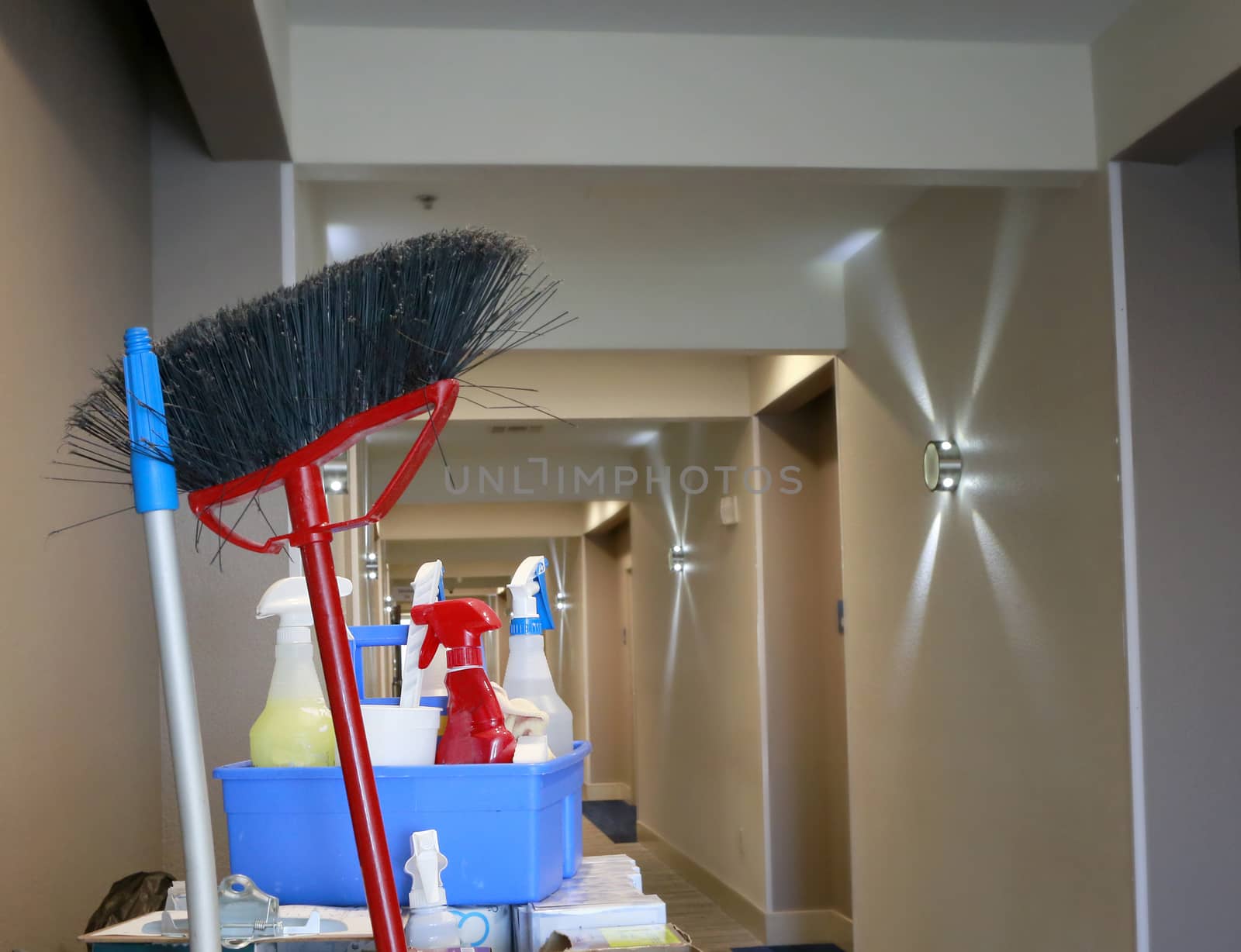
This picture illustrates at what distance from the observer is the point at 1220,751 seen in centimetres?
238

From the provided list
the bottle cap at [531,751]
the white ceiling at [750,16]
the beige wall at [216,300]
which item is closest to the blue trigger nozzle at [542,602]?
the bottle cap at [531,751]

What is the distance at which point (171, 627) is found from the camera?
77 centimetres

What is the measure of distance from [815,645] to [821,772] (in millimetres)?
512

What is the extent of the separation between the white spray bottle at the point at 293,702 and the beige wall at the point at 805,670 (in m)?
4.01

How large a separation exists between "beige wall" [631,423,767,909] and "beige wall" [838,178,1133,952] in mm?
1149

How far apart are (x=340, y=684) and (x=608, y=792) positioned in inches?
368

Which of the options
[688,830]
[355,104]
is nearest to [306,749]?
[355,104]

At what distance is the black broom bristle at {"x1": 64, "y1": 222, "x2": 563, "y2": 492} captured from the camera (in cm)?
85

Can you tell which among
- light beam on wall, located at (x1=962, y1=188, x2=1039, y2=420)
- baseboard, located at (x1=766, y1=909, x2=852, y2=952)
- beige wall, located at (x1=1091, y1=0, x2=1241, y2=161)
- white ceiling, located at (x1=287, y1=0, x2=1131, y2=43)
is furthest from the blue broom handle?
A: baseboard, located at (x1=766, y1=909, x2=852, y2=952)

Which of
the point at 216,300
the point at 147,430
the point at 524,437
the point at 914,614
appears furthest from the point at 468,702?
the point at 524,437

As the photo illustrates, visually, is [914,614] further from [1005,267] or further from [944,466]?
[1005,267]

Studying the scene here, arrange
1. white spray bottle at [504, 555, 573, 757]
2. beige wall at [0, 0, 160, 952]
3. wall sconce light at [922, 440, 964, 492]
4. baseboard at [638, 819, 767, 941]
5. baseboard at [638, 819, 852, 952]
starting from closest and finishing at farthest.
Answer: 1. white spray bottle at [504, 555, 573, 757]
2. beige wall at [0, 0, 160, 952]
3. wall sconce light at [922, 440, 964, 492]
4. baseboard at [638, 819, 852, 952]
5. baseboard at [638, 819, 767, 941]

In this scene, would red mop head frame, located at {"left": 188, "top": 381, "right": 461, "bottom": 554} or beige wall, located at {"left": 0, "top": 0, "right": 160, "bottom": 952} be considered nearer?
red mop head frame, located at {"left": 188, "top": 381, "right": 461, "bottom": 554}

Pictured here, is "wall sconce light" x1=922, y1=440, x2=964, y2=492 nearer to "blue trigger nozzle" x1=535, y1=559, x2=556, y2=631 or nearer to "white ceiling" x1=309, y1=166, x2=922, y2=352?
"white ceiling" x1=309, y1=166, x2=922, y2=352
